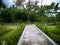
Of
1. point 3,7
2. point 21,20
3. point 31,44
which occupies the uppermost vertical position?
point 3,7

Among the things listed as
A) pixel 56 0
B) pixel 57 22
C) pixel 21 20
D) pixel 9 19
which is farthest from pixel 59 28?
pixel 9 19

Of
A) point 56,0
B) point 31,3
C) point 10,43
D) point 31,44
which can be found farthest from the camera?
point 31,3

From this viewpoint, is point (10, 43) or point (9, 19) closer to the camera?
point (10, 43)

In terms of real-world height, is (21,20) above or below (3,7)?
below

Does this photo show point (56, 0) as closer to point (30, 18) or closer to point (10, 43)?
point (30, 18)

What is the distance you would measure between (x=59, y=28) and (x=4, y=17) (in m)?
2.59

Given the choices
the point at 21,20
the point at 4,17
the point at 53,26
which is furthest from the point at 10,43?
the point at 53,26

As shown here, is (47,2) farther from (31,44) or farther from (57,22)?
(31,44)

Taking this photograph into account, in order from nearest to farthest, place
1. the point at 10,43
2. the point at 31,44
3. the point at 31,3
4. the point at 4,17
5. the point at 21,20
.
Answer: the point at 10,43 < the point at 31,44 < the point at 4,17 < the point at 21,20 < the point at 31,3

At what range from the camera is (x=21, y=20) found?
6.64 metres

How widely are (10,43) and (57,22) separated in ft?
12.5

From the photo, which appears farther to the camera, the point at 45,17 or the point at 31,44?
the point at 45,17

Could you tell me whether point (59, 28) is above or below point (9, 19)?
below

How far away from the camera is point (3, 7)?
19.8 feet
